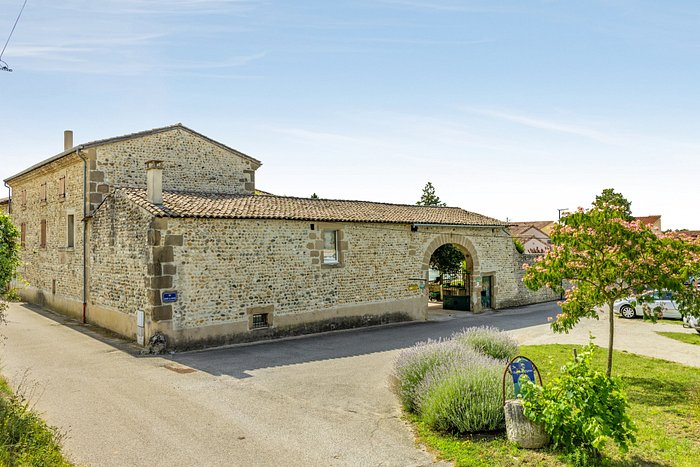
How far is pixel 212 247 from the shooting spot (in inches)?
559

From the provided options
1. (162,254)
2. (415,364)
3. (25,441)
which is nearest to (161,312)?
(162,254)

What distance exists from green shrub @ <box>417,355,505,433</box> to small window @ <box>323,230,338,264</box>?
948cm

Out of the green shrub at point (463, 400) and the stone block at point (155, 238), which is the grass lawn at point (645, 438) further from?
the stone block at point (155, 238)

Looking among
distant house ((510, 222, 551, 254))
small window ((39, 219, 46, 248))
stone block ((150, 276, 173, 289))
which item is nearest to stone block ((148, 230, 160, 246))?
stone block ((150, 276, 173, 289))

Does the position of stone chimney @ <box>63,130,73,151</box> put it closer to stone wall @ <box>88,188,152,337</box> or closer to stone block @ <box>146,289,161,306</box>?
stone wall @ <box>88,188,152,337</box>

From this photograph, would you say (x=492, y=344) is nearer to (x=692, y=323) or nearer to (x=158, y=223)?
(x=158, y=223)

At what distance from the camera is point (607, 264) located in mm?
9133

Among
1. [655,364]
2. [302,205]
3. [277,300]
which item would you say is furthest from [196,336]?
[655,364]

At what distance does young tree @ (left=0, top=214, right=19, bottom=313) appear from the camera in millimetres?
7492

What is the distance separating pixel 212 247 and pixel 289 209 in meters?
3.45

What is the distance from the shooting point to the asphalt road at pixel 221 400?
269 inches

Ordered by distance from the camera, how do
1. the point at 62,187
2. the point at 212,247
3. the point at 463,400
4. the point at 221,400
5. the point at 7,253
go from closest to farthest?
the point at 463,400 < the point at 7,253 < the point at 221,400 < the point at 212,247 < the point at 62,187

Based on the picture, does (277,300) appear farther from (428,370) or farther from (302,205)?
(428,370)

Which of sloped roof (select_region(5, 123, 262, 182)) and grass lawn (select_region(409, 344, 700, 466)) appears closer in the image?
grass lawn (select_region(409, 344, 700, 466))
